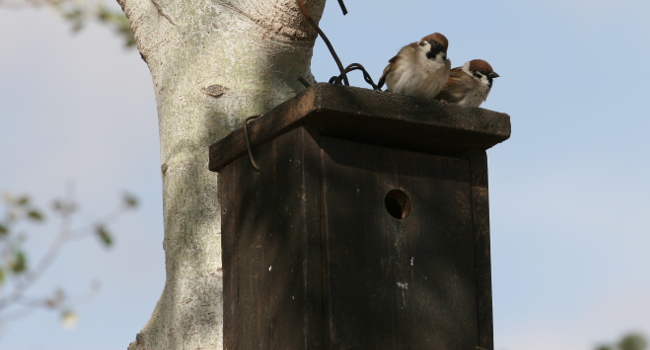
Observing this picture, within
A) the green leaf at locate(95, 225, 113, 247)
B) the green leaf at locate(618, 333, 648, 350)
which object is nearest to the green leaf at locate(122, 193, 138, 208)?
the green leaf at locate(95, 225, 113, 247)

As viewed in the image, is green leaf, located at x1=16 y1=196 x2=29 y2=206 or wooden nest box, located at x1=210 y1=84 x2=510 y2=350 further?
green leaf, located at x1=16 y1=196 x2=29 y2=206

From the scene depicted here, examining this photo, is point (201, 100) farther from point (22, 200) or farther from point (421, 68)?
point (22, 200)

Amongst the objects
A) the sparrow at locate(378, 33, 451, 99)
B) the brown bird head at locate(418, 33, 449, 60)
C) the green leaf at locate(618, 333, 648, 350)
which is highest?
the brown bird head at locate(418, 33, 449, 60)

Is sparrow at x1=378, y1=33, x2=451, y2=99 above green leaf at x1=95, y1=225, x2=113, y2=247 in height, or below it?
above

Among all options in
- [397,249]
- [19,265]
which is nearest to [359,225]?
[397,249]

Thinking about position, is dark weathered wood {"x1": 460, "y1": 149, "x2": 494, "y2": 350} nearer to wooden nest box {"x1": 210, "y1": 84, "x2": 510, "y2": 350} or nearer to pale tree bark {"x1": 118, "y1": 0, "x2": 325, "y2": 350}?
wooden nest box {"x1": 210, "y1": 84, "x2": 510, "y2": 350}

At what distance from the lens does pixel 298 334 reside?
2662mm

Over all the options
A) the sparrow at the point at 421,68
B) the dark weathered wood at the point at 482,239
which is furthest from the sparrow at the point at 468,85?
the dark weathered wood at the point at 482,239

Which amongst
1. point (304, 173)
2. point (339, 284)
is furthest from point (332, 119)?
point (339, 284)

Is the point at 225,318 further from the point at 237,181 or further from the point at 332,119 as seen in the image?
the point at 332,119

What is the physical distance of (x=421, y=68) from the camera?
3670 millimetres

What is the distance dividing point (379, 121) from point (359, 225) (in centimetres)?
28

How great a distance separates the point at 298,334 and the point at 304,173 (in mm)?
420

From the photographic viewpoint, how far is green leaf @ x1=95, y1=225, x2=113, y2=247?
15.5 ft
